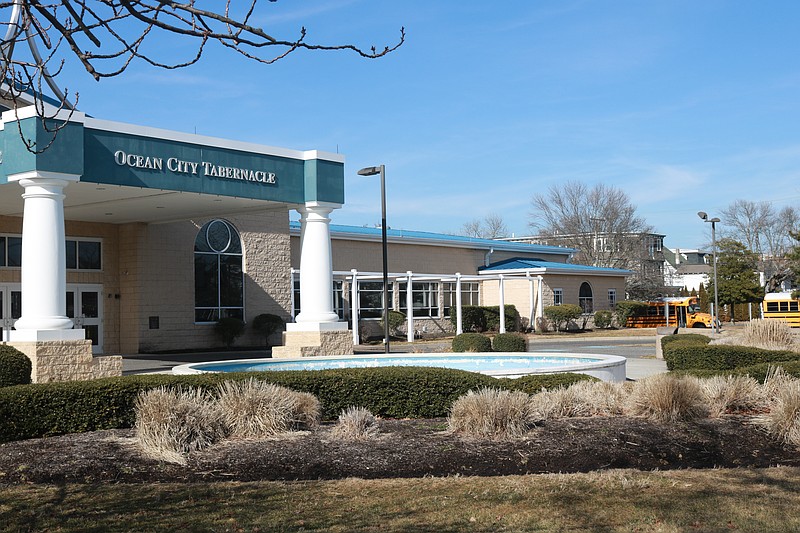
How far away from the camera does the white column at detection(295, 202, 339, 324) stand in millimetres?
24844

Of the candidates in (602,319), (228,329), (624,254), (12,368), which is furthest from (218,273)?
(624,254)

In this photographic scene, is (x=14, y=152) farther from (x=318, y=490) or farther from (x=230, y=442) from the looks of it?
(x=318, y=490)

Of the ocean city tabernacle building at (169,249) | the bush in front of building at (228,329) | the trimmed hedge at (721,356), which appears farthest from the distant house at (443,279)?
the trimmed hedge at (721,356)

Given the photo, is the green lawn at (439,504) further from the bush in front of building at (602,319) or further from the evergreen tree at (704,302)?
the evergreen tree at (704,302)

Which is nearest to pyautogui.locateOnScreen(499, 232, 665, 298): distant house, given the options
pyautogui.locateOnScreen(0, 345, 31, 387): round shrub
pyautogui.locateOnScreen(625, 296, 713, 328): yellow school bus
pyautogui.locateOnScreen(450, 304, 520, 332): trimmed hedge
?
pyautogui.locateOnScreen(625, 296, 713, 328): yellow school bus

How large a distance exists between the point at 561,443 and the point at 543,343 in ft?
92.6

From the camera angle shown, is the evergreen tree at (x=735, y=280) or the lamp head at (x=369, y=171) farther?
the evergreen tree at (x=735, y=280)

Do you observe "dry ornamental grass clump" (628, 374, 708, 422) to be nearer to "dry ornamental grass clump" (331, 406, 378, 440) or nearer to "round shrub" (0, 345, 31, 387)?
"dry ornamental grass clump" (331, 406, 378, 440)

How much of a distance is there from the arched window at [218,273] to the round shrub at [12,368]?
15865mm

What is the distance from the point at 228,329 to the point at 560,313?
68.6 feet

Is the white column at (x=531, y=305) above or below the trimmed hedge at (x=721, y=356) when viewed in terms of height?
above

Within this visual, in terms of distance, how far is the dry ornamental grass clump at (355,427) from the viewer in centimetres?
1059

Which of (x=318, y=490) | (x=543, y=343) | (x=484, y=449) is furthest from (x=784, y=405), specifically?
(x=543, y=343)

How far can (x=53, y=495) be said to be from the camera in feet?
26.8
